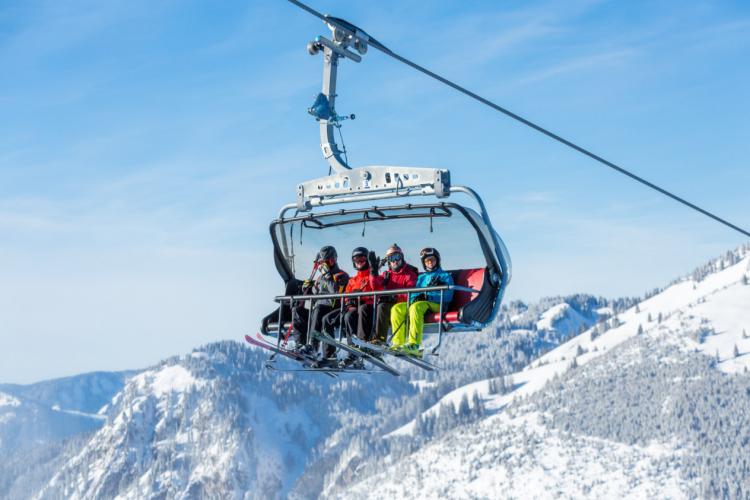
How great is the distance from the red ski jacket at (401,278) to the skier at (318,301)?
93cm

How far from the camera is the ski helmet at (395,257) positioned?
64.5 ft

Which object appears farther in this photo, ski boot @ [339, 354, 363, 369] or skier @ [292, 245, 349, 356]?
skier @ [292, 245, 349, 356]

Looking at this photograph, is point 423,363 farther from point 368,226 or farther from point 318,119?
point 318,119

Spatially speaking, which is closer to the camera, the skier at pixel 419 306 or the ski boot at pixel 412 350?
the ski boot at pixel 412 350

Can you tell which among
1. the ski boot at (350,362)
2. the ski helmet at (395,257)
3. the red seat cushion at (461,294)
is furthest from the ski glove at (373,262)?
the ski boot at (350,362)

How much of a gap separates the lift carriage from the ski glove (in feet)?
0.65

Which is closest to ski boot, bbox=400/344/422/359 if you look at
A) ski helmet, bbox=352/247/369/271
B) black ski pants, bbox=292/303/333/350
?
black ski pants, bbox=292/303/333/350

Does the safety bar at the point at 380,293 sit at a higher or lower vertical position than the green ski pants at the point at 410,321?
higher

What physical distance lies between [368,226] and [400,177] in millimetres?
2354

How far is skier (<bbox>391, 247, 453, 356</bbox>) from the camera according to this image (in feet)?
61.0

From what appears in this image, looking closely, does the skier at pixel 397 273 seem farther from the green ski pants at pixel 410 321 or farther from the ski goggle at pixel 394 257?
the green ski pants at pixel 410 321

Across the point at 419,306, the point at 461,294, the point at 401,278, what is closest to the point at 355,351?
the point at 419,306

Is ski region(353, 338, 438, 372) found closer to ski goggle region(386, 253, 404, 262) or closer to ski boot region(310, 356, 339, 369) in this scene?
ski boot region(310, 356, 339, 369)

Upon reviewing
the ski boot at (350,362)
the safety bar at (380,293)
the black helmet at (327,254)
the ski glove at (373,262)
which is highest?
the black helmet at (327,254)
